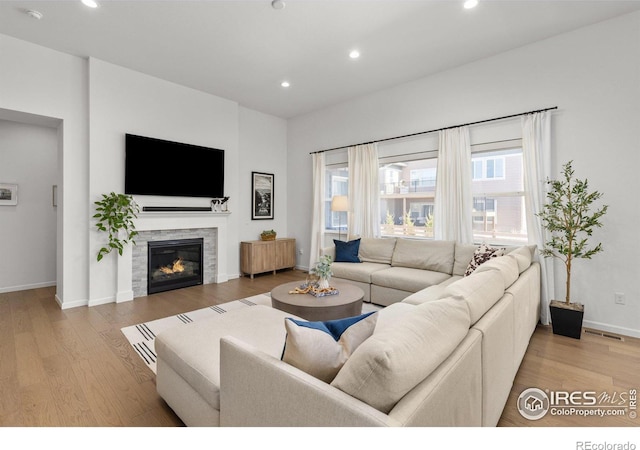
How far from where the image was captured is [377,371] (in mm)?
941

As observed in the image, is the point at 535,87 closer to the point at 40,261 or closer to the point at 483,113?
the point at 483,113

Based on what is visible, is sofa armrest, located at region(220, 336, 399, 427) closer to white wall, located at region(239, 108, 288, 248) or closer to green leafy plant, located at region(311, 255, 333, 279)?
green leafy plant, located at region(311, 255, 333, 279)

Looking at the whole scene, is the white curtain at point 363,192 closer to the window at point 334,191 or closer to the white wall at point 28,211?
the window at point 334,191

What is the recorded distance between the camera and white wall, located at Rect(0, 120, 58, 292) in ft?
15.3

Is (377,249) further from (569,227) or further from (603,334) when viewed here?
(603,334)

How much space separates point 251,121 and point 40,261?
425 cm

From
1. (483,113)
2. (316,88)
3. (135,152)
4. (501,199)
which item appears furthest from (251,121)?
(501,199)

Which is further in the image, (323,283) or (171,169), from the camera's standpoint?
(171,169)

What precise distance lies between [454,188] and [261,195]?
364cm

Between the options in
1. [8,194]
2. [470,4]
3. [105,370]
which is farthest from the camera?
[8,194]

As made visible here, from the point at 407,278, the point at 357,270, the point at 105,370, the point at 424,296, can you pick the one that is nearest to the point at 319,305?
the point at 424,296

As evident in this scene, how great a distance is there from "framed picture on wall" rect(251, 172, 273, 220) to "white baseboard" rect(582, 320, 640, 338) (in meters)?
5.16

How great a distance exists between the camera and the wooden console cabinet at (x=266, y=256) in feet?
18.5

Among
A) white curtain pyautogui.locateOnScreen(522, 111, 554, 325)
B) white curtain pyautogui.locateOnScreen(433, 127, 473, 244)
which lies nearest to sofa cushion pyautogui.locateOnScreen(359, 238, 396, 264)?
white curtain pyautogui.locateOnScreen(433, 127, 473, 244)
